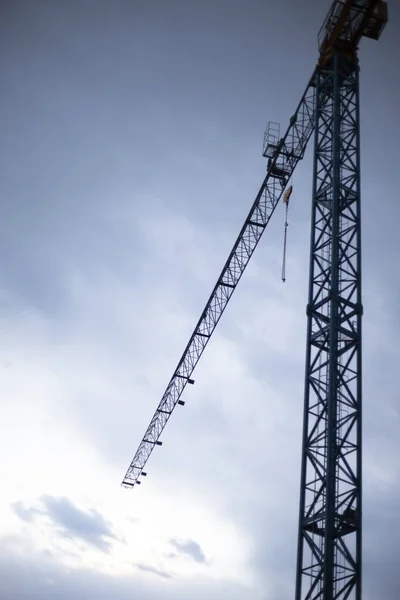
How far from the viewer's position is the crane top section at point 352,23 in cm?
2889

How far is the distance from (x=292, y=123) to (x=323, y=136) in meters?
7.89

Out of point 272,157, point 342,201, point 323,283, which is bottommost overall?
point 323,283

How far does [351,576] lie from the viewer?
2120 cm

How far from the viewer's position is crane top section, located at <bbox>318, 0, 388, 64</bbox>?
2889 centimetres

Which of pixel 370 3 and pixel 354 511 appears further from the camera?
pixel 370 3

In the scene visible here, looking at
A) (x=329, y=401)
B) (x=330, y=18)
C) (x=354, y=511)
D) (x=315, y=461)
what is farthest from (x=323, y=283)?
(x=330, y=18)

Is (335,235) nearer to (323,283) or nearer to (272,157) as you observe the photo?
(323,283)

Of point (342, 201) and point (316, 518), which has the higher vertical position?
point (342, 201)

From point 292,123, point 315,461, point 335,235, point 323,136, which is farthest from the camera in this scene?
point 292,123

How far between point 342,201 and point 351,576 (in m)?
14.7

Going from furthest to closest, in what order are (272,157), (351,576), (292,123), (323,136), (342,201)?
(272,157)
(292,123)
(323,136)
(342,201)
(351,576)

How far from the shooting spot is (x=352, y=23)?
29.5 m

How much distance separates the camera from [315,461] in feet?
75.4

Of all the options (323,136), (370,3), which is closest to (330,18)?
(370,3)
